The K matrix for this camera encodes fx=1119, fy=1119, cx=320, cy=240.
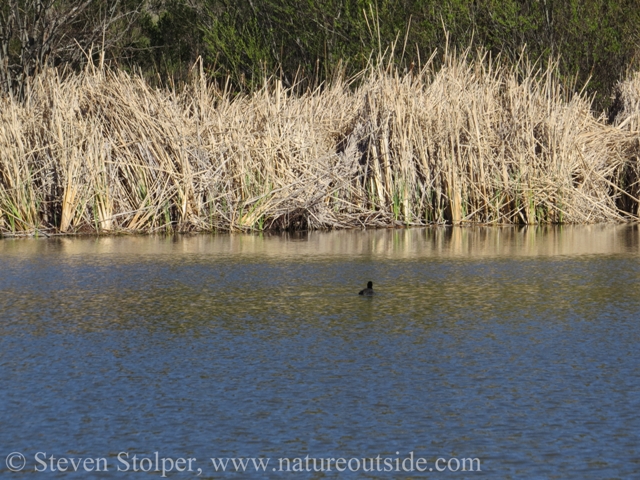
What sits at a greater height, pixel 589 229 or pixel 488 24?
pixel 488 24

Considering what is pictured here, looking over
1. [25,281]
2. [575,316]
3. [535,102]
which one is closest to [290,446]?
[575,316]

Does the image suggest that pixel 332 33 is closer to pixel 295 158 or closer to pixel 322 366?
pixel 295 158

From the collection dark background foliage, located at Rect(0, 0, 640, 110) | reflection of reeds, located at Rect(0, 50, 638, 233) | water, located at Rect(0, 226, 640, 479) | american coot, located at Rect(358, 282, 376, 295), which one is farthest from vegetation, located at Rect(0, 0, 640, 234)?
american coot, located at Rect(358, 282, 376, 295)

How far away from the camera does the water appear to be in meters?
4.16

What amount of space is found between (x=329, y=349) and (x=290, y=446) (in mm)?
1761

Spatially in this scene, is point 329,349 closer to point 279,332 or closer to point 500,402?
point 279,332

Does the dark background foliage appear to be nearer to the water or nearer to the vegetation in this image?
the vegetation

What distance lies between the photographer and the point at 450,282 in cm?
854

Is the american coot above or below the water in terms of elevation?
above

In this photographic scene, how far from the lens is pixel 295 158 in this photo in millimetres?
13578

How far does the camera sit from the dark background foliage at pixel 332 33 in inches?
926
